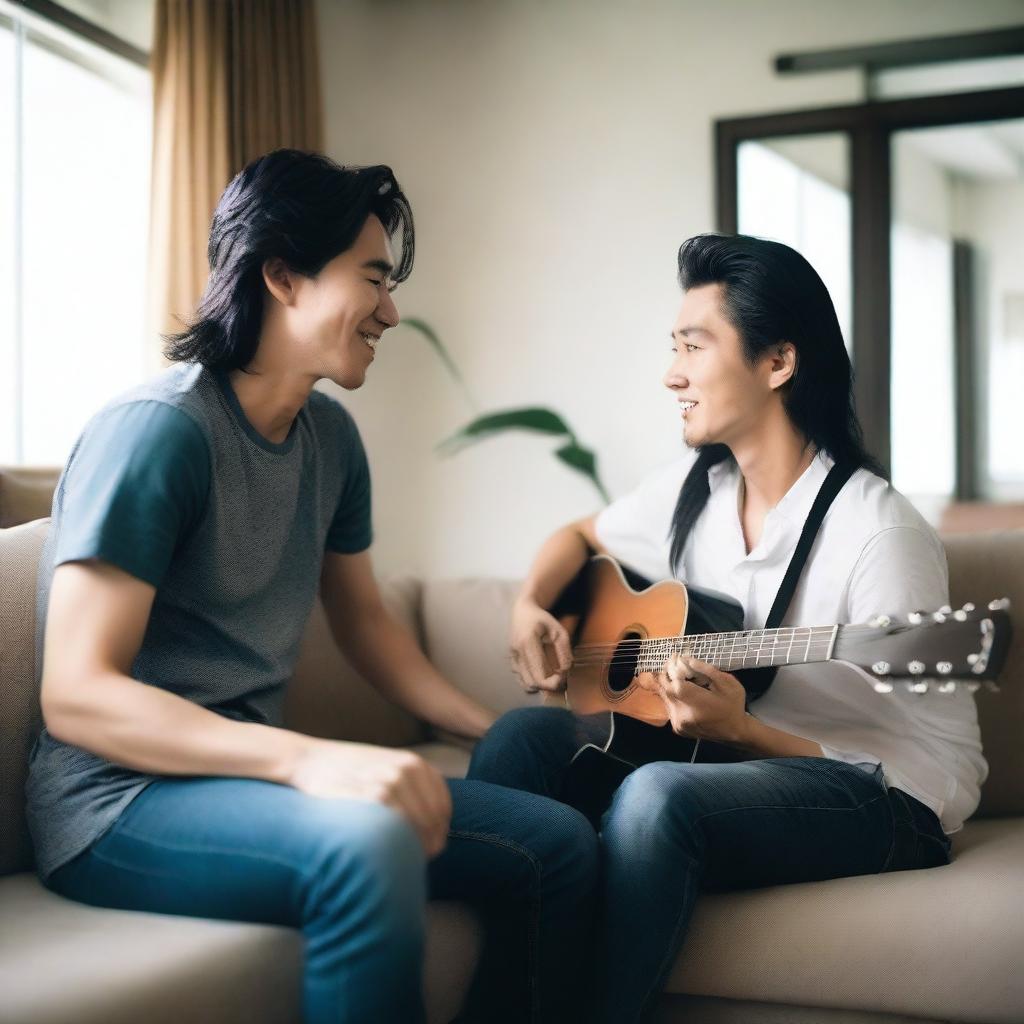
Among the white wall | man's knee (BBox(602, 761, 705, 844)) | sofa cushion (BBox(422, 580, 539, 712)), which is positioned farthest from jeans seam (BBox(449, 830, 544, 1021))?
the white wall

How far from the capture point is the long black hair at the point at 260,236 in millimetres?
1423

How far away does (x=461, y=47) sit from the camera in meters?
4.07

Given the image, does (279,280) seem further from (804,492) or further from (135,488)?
(804,492)

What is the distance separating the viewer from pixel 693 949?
4.81 feet

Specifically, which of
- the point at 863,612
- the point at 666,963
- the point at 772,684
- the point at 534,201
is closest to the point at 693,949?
the point at 666,963

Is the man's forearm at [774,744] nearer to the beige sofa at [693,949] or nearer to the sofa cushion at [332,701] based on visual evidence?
the beige sofa at [693,949]

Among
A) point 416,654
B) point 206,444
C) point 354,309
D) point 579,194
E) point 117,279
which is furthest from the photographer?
point 579,194

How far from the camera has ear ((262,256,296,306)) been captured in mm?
1447

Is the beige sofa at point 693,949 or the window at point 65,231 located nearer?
the beige sofa at point 693,949

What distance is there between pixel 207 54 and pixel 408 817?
2755mm

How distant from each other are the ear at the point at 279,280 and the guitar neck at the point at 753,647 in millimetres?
687

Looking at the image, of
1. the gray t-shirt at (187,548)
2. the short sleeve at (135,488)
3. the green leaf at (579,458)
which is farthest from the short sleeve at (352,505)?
the green leaf at (579,458)

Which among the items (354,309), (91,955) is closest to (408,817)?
(91,955)

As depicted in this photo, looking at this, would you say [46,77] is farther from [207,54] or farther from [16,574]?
[16,574]
